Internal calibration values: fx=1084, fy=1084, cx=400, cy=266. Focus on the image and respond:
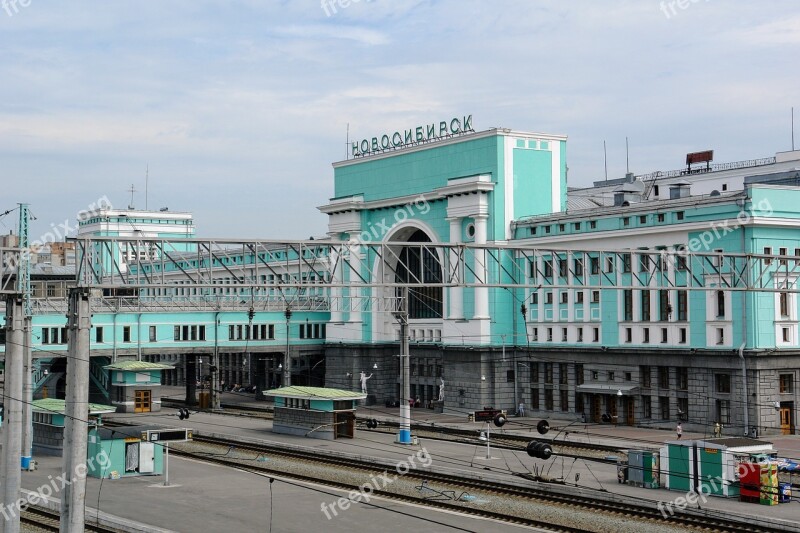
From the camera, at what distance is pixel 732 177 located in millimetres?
88062

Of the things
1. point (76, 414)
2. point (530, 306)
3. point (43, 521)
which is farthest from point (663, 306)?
point (76, 414)

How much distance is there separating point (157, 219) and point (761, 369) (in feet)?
343

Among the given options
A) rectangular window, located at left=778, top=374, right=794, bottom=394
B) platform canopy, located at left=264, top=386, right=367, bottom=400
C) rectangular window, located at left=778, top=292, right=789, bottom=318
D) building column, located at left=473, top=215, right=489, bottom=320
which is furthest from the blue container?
building column, located at left=473, top=215, right=489, bottom=320

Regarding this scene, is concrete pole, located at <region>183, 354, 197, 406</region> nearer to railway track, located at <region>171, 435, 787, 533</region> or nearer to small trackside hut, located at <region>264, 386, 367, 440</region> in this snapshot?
small trackside hut, located at <region>264, 386, 367, 440</region>

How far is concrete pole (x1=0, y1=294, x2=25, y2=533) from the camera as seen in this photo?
26.4 metres

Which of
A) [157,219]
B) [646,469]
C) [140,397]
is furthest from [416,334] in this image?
[157,219]

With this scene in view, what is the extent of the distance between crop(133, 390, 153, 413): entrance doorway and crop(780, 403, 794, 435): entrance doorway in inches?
1575

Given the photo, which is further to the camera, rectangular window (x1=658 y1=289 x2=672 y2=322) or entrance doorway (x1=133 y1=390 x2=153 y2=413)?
entrance doorway (x1=133 y1=390 x2=153 y2=413)

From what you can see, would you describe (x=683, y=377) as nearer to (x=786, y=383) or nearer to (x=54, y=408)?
(x=786, y=383)

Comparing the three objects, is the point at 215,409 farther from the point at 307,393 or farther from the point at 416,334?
the point at 307,393

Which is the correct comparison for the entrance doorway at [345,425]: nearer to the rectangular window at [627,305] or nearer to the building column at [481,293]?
the building column at [481,293]

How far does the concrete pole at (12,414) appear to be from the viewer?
26.4 m

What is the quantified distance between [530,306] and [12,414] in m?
45.0

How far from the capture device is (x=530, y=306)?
68.8 m
